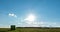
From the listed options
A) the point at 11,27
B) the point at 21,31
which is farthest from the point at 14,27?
the point at 21,31

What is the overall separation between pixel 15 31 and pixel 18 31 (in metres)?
0.76

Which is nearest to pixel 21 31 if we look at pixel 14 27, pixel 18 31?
pixel 18 31

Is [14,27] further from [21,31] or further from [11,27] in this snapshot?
[21,31]

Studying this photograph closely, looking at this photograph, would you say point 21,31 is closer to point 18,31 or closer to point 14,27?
point 18,31

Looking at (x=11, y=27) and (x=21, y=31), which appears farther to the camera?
(x=11, y=27)

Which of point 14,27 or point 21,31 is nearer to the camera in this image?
point 21,31

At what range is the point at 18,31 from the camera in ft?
99.7

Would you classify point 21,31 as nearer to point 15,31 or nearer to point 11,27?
point 15,31

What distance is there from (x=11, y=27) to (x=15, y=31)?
248cm

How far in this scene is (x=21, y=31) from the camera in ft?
97.8

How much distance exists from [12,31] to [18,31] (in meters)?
1.49

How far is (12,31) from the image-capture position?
2973cm

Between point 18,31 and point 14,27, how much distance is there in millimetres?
2260

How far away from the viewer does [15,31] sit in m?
30.0
